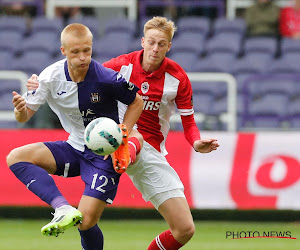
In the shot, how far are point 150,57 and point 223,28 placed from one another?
23.0 feet

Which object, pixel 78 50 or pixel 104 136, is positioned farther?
pixel 78 50

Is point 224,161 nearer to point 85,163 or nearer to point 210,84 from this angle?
point 210,84

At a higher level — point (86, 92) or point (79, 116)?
point (86, 92)

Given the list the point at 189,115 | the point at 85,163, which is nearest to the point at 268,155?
the point at 189,115

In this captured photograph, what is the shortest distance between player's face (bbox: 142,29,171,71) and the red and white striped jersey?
0.48 ft

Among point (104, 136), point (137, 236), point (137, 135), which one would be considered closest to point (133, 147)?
point (137, 135)

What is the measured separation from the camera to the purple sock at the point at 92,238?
21.0 feet

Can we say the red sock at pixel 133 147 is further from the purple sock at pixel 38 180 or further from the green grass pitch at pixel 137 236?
the green grass pitch at pixel 137 236

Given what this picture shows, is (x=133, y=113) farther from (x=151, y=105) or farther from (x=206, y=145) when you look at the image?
(x=206, y=145)

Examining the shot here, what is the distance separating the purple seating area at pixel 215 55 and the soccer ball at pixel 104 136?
538cm

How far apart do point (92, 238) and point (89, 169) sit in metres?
0.57

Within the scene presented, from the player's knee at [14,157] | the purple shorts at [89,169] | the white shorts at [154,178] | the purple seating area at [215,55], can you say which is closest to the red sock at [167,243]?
the white shorts at [154,178]

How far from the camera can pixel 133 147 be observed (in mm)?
6215

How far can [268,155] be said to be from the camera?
1021cm
